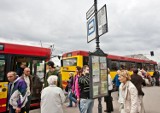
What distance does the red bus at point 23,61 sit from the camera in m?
8.13

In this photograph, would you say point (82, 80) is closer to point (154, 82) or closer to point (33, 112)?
point (33, 112)

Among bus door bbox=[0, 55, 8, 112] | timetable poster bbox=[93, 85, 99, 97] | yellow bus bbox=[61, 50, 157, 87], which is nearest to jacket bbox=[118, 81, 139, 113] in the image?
timetable poster bbox=[93, 85, 99, 97]

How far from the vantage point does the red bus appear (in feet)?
26.7

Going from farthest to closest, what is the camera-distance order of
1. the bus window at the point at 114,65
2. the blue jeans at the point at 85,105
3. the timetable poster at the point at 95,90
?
1. the bus window at the point at 114,65
2. the blue jeans at the point at 85,105
3. the timetable poster at the point at 95,90

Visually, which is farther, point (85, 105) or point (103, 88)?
point (85, 105)

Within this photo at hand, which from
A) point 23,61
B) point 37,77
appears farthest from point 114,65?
point 23,61

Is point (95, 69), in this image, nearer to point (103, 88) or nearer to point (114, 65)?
point (103, 88)

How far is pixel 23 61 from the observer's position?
9.13 m

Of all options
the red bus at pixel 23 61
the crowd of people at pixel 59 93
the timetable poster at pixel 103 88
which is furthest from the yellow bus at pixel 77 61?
Result: the timetable poster at pixel 103 88

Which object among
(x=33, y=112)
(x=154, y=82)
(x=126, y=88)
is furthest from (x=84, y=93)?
(x=154, y=82)

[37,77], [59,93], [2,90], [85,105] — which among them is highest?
[37,77]

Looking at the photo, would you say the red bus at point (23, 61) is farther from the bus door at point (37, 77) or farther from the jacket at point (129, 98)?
the jacket at point (129, 98)

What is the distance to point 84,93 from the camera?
5.79 meters

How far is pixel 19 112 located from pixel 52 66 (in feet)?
5.25
